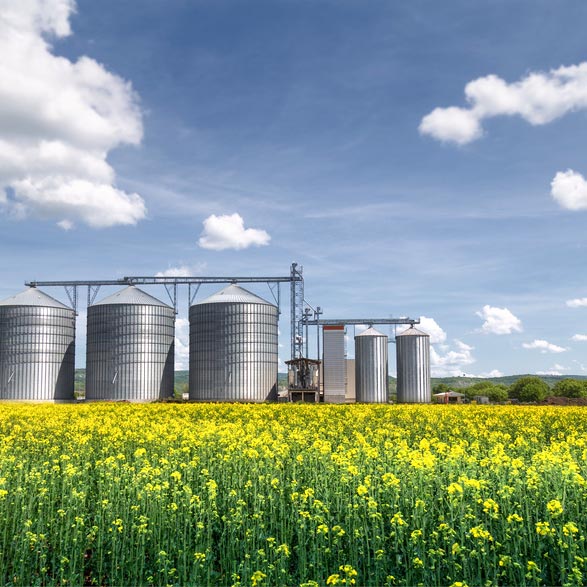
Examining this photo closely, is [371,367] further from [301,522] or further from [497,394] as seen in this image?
[301,522]

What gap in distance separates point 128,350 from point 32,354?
42.8 ft

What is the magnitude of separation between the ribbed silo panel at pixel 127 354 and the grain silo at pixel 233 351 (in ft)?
14.4

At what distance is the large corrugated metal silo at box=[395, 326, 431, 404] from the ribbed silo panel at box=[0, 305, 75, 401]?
44.7 m

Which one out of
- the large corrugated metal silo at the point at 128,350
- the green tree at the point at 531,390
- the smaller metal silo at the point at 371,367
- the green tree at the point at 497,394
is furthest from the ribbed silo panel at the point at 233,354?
the green tree at the point at 497,394

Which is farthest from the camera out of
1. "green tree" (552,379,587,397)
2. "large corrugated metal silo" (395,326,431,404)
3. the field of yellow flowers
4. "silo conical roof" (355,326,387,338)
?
"green tree" (552,379,587,397)

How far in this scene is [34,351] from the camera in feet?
250

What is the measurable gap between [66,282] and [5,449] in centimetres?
7162

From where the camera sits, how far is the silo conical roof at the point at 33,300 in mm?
78312

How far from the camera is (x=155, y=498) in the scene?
12.6 m

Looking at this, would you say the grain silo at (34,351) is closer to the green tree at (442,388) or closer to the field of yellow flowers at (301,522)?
the field of yellow flowers at (301,522)

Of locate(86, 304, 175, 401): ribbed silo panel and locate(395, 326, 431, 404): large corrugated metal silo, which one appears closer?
locate(86, 304, 175, 401): ribbed silo panel

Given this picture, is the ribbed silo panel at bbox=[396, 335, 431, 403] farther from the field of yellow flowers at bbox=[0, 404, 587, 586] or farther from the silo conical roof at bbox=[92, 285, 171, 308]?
the field of yellow flowers at bbox=[0, 404, 587, 586]

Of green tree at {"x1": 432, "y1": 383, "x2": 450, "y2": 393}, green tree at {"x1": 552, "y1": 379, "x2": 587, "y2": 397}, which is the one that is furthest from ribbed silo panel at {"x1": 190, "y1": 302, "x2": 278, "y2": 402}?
green tree at {"x1": 432, "y1": 383, "x2": 450, "y2": 393}

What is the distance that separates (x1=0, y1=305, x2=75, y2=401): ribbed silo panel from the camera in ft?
247
